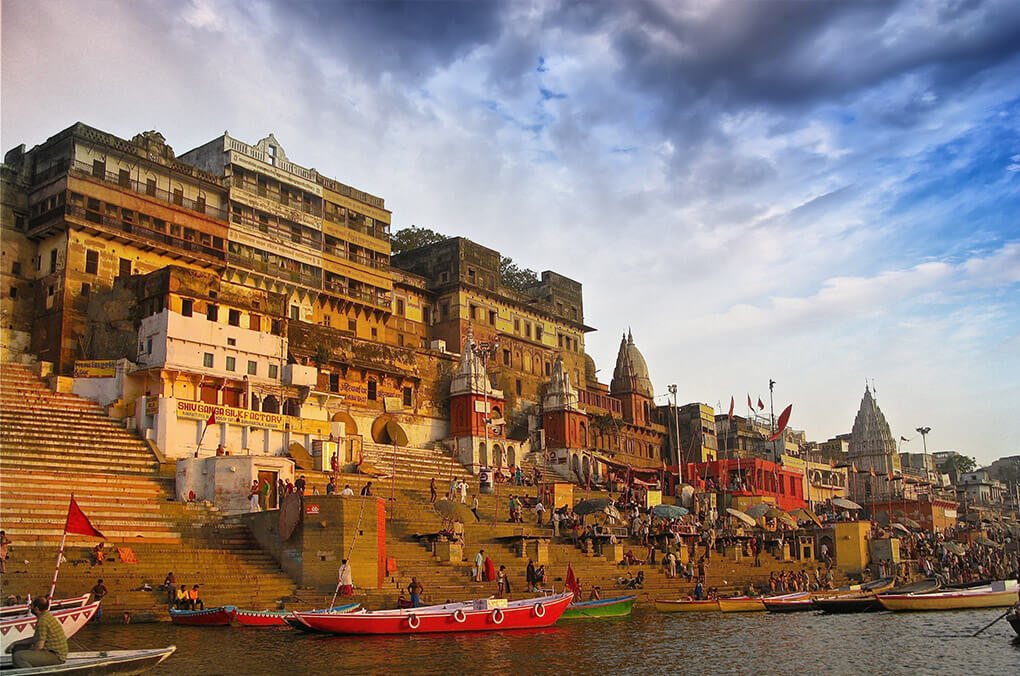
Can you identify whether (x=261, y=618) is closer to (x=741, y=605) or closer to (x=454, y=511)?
(x=454, y=511)

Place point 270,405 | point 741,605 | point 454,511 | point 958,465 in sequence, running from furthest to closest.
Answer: point 958,465 → point 270,405 → point 454,511 → point 741,605

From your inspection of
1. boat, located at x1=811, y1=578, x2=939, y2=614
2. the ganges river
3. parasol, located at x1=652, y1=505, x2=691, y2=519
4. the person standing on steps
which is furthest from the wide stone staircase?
parasol, located at x1=652, y1=505, x2=691, y2=519

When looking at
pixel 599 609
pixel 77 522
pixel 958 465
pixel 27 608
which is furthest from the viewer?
pixel 958 465

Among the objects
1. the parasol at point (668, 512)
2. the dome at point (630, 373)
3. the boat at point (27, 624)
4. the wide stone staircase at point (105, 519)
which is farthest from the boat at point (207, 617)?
the dome at point (630, 373)

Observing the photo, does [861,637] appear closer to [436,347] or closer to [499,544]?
[499,544]

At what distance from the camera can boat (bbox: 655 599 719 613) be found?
29.1 meters

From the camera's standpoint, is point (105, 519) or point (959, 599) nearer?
point (105, 519)

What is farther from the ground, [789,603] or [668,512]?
[668,512]

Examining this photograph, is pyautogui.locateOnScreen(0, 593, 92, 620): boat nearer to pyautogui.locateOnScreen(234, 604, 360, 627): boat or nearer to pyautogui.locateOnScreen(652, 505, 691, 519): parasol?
pyautogui.locateOnScreen(234, 604, 360, 627): boat

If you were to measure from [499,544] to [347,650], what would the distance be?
1271cm

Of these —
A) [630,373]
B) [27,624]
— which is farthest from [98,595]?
[630,373]

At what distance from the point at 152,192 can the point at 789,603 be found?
3012 centimetres

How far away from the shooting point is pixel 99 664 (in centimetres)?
1377

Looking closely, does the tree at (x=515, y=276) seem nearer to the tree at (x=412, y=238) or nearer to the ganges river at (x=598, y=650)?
the tree at (x=412, y=238)
